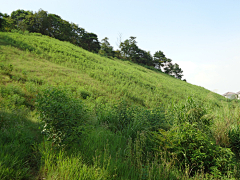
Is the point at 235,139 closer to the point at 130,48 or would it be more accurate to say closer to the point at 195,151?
the point at 195,151

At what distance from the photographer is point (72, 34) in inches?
1180

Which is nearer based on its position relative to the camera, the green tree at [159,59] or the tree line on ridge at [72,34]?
the tree line on ridge at [72,34]

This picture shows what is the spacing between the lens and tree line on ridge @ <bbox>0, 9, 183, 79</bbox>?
971 inches

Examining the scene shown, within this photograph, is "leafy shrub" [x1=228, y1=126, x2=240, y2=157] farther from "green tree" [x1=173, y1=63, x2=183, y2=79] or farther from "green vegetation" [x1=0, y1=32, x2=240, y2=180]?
"green tree" [x1=173, y1=63, x2=183, y2=79]

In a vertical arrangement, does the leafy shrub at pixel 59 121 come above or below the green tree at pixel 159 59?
below

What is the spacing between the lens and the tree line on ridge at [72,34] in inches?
971

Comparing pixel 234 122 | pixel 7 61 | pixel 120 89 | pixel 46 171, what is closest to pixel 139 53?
pixel 120 89

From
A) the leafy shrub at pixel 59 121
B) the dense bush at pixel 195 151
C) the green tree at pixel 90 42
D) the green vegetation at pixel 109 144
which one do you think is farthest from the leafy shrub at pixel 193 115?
the green tree at pixel 90 42

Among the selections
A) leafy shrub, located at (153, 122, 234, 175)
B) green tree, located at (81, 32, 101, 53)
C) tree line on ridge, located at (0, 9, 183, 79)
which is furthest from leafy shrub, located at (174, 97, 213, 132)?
green tree, located at (81, 32, 101, 53)

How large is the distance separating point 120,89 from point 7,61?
296 inches

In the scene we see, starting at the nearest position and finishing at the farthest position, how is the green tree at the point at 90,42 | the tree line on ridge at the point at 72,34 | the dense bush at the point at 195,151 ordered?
the dense bush at the point at 195,151
the tree line on ridge at the point at 72,34
the green tree at the point at 90,42

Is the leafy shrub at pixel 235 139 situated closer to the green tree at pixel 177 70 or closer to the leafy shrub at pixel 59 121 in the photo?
the leafy shrub at pixel 59 121

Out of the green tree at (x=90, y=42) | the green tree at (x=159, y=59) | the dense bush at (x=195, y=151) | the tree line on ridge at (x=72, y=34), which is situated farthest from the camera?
the green tree at (x=159, y=59)

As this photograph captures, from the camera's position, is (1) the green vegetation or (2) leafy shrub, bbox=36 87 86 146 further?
(2) leafy shrub, bbox=36 87 86 146
